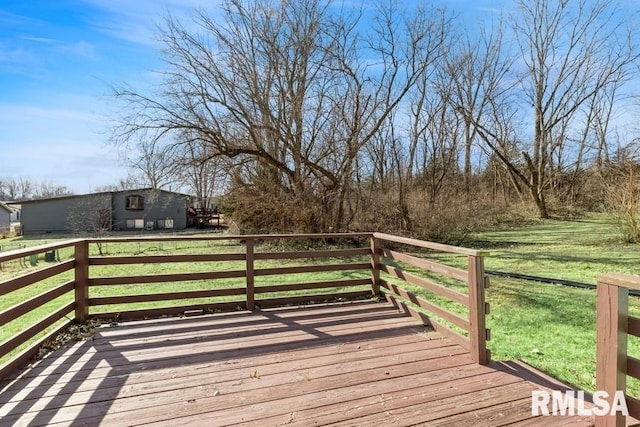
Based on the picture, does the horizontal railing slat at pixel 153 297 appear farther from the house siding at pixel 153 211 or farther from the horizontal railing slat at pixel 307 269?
the house siding at pixel 153 211

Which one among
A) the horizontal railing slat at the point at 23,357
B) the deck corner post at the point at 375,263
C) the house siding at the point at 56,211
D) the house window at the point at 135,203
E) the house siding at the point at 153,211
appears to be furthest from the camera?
the house window at the point at 135,203

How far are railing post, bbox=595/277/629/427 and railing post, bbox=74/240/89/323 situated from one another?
13.3 feet

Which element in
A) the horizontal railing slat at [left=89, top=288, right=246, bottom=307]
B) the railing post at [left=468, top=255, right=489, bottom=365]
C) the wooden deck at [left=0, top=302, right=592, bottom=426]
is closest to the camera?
the wooden deck at [left=0, top=302, right=592, bottom=426]

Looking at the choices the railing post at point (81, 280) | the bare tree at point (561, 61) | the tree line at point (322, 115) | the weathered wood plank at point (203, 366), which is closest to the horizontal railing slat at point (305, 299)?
A: the weathered wood plank at point (203, 366)

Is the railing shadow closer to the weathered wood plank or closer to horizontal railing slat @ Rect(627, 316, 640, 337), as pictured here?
the weathered wood plank

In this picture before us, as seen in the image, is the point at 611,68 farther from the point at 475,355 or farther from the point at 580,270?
the point at 475,355

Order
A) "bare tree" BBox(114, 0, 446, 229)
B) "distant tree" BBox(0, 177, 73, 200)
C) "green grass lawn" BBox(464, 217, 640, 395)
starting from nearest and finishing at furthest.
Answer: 1. "green grass lawn" BBox(464, 217, 640, 395)
2. "bare tree" BBox(114, 0, 446, 229)
3. "distant tree" BBox(0, 177, 73, 200)

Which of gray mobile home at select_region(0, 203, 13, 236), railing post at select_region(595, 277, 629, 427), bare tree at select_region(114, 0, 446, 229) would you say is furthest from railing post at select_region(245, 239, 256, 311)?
gray mobile home at select_region(0, 203, 13, 236)

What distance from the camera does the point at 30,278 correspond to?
286cm

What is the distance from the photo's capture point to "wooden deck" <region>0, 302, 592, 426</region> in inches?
80.9

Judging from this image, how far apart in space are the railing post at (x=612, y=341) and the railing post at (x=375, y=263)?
290 cm

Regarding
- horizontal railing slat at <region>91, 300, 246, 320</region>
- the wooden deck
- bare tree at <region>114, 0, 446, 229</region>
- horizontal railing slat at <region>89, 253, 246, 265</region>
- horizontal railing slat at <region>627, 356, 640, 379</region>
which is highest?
bare tree at <region>114, 0, 446, 229</region>

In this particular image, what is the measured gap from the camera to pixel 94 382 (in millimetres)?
2459

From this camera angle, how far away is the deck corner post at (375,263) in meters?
4.59
